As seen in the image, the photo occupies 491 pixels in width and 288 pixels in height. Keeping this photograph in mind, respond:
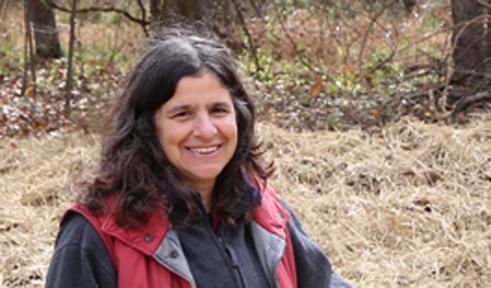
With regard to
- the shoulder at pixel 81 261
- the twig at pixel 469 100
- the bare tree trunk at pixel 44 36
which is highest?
the shoulder at pixel 81 261

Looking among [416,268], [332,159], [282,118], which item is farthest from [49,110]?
[416,268]

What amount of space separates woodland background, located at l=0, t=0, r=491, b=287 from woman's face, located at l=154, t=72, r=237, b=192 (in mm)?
286

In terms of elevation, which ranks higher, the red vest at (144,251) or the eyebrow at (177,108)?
the eyebrow at (177,108)

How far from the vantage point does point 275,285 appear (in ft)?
6.59

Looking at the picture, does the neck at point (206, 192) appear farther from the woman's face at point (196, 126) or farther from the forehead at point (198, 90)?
the forehead at point (198, 90)

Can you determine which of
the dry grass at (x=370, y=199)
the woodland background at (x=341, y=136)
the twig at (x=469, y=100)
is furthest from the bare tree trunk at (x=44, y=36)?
the twig at (x=469, y=100)

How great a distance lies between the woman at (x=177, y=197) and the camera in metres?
1.76

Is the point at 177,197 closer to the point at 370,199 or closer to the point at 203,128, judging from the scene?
the point at 203,128

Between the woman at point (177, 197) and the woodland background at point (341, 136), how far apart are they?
0.67ft

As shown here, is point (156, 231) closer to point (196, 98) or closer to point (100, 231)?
point (100, 231)

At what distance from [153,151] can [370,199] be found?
2.94m

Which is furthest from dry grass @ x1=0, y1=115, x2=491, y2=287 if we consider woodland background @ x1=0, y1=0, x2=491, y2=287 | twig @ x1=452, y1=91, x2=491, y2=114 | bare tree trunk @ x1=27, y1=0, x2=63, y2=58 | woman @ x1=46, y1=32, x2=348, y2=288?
bare tree trunk @ x1=27, y1=0, x2=63, y2=58

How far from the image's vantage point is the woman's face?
1.92 m

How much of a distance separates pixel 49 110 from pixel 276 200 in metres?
6.52
